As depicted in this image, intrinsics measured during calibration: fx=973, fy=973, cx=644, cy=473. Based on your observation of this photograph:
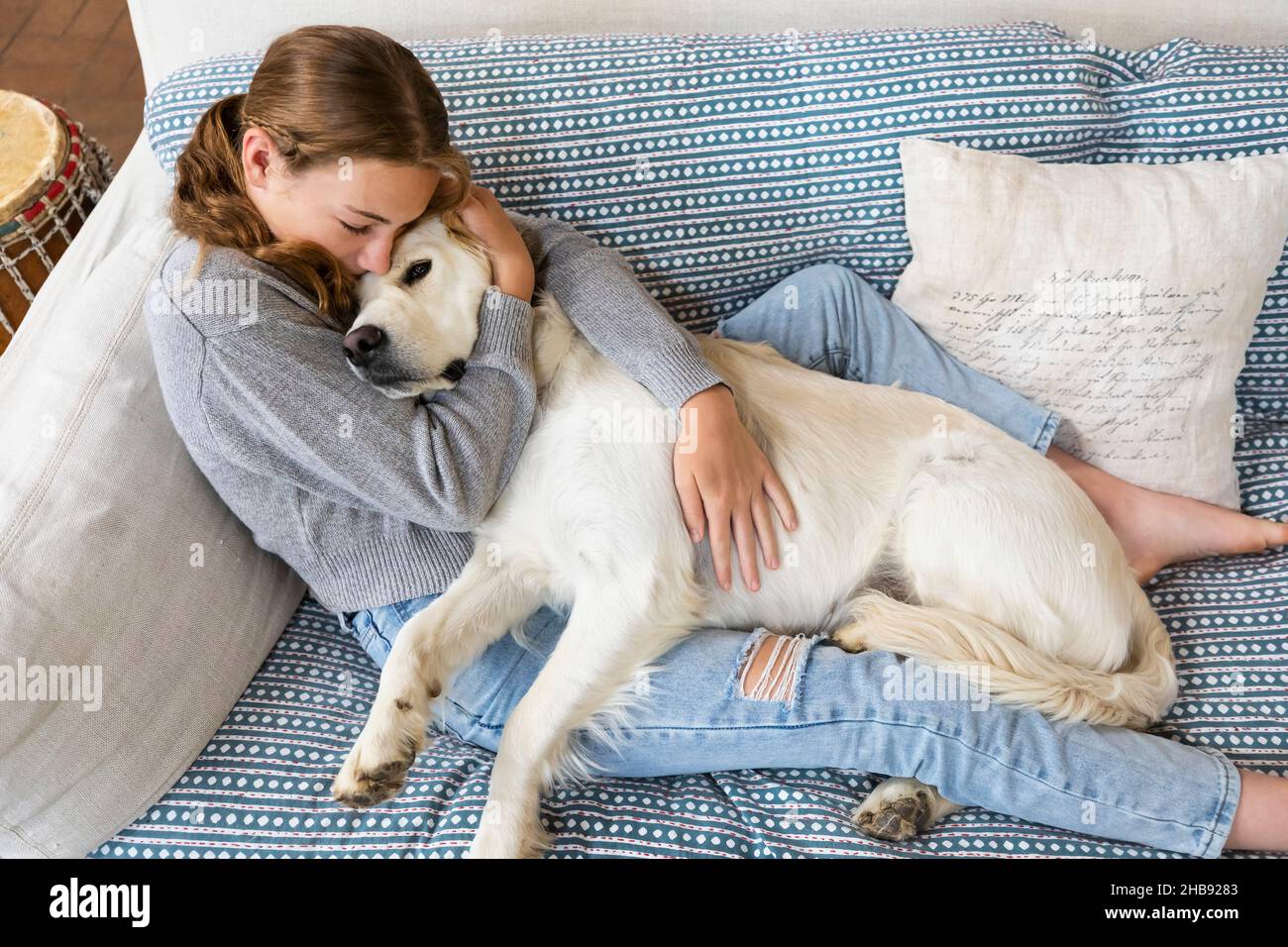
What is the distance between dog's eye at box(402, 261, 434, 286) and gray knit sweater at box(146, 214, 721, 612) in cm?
13

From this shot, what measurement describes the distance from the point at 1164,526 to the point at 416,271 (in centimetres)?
168

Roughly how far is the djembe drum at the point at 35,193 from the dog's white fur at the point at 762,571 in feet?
4.13

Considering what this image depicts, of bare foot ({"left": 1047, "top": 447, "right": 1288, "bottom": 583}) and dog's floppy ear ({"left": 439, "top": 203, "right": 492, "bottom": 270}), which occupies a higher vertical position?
dog's floppy ear ({"left": 439, "top": 203, "right": 492, "bottom": 270})

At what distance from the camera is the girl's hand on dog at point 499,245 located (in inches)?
71.0

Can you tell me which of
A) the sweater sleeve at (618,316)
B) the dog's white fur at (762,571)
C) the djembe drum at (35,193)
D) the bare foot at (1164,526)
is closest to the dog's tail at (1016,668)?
the dog's white fur at (762,571)

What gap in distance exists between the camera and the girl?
1635 mm

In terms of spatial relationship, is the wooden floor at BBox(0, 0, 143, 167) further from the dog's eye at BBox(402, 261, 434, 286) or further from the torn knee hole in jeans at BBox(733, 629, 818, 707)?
the torn knee hole in jeans at BBox(733, 629, 818, 707)

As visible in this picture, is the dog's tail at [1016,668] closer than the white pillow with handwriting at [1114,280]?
Yes

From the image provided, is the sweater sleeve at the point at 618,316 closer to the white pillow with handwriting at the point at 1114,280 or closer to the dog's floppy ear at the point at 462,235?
the dog's floppy ear at the point at 462,235

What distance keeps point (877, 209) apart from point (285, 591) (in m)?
1.57

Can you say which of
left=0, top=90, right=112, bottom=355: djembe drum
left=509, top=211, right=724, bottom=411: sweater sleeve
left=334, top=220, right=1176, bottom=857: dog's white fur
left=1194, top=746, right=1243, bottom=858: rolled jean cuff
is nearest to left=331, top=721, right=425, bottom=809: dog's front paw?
left=334, top=220, right=1176, bottom=857: dog's white fur

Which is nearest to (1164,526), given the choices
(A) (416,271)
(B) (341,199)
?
(A) (416,271)

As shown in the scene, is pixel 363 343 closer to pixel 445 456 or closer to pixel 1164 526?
pixel 445 456

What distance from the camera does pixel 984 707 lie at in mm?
1725
